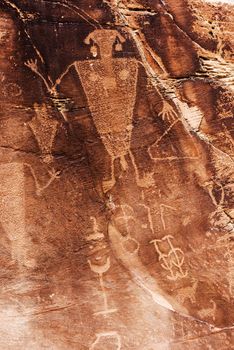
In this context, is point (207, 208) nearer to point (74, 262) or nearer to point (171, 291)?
point (171, 291)

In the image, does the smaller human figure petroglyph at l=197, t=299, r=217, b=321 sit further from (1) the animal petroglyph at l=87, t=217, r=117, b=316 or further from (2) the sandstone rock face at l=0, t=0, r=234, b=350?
(1) the animal petroglyph at l=87, t=217, r=117, b=316

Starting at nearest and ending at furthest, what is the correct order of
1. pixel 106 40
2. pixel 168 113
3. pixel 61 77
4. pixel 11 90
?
pixel 11 90, pixel 61 77, pixel 106 40, pixel 168 113

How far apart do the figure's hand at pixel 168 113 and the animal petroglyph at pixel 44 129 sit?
109 centimetres

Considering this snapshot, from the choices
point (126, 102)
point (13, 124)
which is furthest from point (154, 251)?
point (13, 124)

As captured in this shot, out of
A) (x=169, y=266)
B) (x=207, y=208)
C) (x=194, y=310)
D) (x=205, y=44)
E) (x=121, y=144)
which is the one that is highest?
(x=205, y=44)

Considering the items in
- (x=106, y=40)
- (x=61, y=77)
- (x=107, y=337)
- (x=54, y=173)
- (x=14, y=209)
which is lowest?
(x=107, y=337)

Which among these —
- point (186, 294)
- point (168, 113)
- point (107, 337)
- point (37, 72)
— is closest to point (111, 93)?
point (168, 113)

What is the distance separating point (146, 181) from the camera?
416 cm

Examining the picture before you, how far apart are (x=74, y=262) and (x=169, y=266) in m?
0.94

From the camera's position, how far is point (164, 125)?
4223mm

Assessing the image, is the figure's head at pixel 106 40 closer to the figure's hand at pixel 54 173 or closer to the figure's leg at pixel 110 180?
the figure's leg at pixel 110 180

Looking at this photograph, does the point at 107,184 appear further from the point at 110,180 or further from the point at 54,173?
the point at 54,173

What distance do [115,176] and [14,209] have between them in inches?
39.7

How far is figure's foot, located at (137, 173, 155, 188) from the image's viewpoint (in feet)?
13.6
